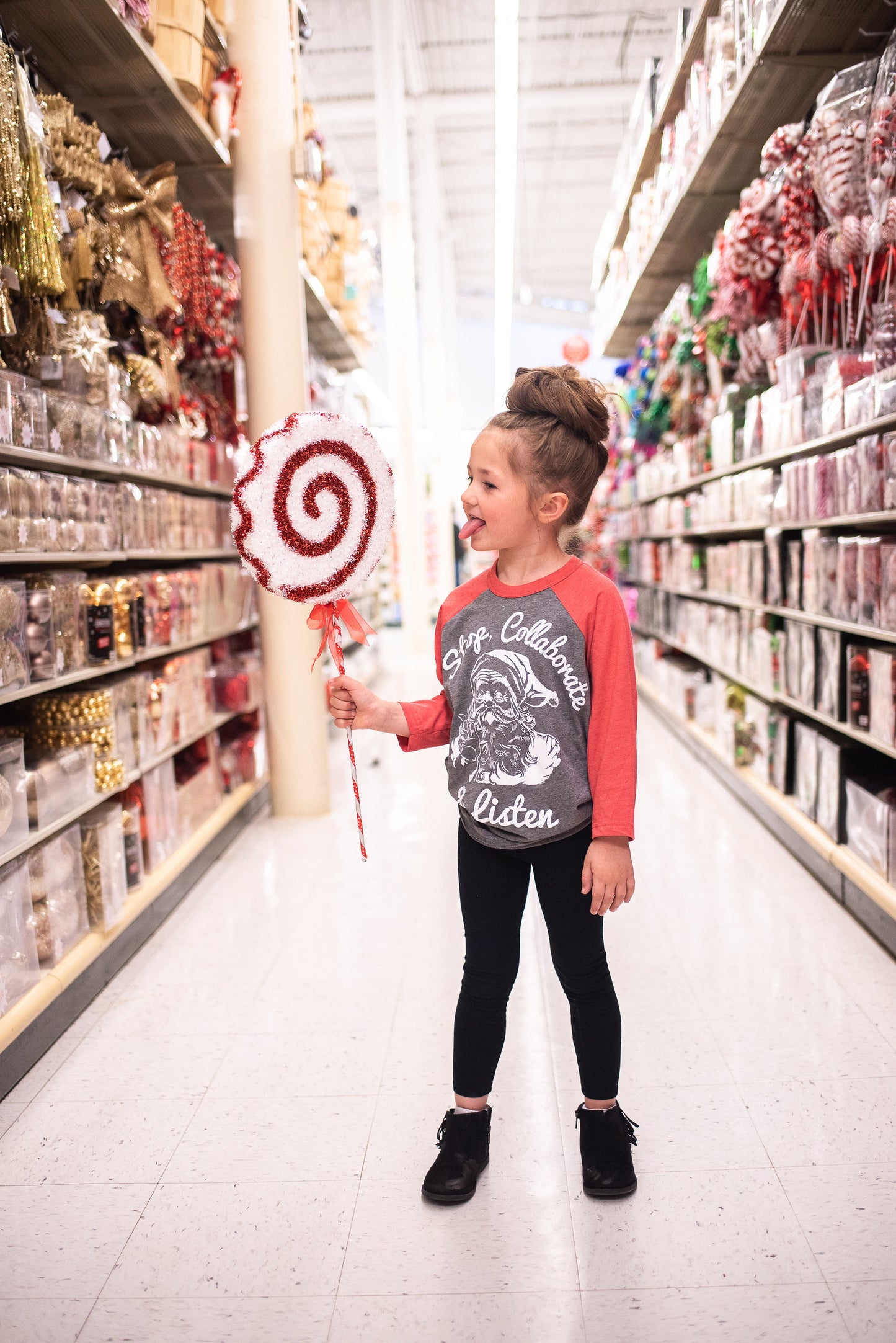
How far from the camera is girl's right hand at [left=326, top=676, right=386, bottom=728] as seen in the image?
1.55 meters

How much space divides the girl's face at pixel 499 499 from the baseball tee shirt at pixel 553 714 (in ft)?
0.29

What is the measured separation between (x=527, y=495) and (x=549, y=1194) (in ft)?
3.72

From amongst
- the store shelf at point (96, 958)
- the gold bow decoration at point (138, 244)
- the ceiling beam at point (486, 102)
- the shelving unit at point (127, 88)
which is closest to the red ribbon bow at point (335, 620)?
the store shelf at point (96, 958)

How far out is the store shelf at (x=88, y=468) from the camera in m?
2.18

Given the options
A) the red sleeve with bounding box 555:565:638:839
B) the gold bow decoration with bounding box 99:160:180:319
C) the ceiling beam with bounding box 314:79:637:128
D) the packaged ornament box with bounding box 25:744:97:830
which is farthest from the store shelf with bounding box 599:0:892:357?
the ceiling beam with bounding box 314:79:637:128

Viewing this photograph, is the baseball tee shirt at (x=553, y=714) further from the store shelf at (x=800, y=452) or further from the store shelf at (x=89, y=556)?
the store shelf at (x=800, y=452)

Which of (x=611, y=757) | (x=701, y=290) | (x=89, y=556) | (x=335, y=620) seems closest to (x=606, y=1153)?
(x=611, y=757)

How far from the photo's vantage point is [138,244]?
284 cm

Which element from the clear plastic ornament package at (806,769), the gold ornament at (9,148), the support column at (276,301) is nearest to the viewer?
the gold ornament at (9,148)

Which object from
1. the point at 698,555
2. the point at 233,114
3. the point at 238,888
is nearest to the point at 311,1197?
the point at 238,888

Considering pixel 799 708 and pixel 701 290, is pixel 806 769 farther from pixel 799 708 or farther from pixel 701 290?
pixel 701 290

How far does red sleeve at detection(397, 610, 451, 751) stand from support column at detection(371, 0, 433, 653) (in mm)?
6978

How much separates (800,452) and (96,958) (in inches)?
103

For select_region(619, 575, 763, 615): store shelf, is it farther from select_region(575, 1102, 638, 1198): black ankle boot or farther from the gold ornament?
the gold ornament
